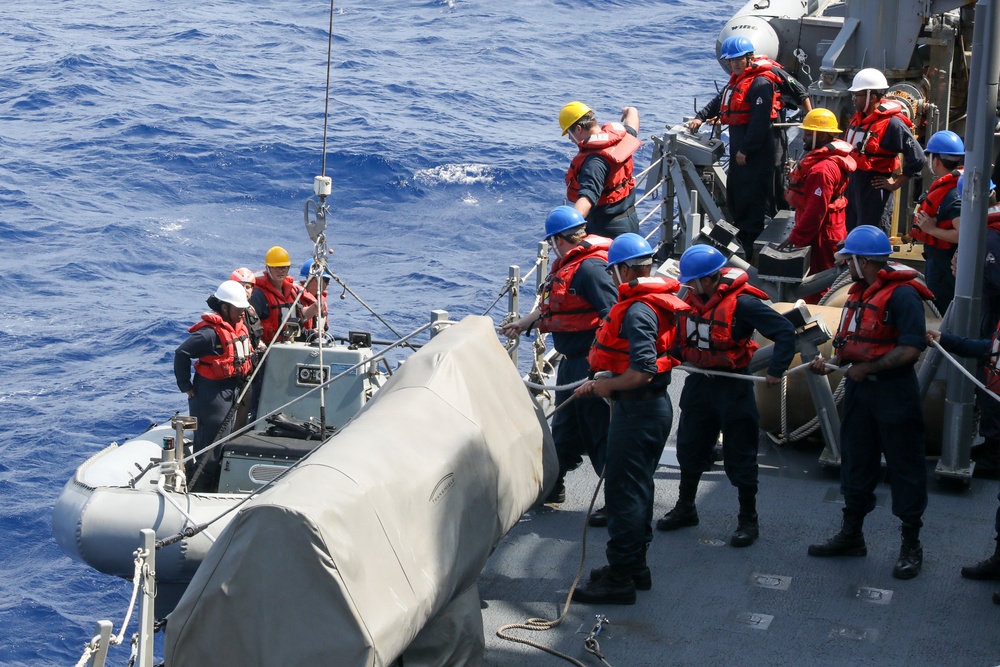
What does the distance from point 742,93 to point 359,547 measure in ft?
20.7

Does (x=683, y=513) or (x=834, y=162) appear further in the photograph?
(x=834, y=162)

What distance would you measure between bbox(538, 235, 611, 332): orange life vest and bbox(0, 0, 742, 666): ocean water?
21.2 ft

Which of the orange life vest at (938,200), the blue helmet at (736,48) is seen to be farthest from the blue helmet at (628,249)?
the blue helmet at (736,48)

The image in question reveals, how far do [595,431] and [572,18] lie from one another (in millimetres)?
30958

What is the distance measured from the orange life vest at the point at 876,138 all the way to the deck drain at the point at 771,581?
382cm

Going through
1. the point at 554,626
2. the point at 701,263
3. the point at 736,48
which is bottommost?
the point at 554,626

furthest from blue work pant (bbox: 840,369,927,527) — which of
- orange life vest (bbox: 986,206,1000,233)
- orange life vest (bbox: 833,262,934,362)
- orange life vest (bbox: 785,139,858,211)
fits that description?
orange life vest (bbox: 785,139,858,211)

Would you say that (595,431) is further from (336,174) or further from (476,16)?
(476,16)

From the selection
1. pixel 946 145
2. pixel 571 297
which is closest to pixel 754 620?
pixel 571 297

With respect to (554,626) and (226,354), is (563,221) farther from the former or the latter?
(226,354)

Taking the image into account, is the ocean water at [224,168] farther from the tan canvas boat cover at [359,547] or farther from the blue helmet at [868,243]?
the blue helmet at [868,243]

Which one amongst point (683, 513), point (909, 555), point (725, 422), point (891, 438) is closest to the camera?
point (891, 438)

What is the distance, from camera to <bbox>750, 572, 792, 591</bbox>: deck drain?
582cm

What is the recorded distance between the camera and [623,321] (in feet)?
18.5
